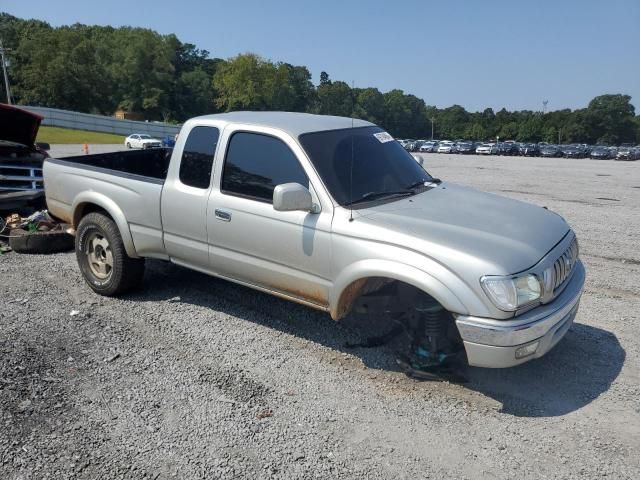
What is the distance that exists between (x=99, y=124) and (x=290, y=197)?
2700 inches

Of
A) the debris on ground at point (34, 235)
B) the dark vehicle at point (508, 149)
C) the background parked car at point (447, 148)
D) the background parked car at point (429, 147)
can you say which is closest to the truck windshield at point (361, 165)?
the debris on ground at point (34, 235)

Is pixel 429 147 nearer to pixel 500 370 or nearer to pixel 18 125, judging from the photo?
pixel 18 125

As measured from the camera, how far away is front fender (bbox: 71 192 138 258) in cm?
521

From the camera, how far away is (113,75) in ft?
314

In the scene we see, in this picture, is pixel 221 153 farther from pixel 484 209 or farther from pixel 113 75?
pixel 113 75

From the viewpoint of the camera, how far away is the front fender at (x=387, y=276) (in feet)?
11.1

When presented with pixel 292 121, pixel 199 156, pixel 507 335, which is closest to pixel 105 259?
pixel 199 156

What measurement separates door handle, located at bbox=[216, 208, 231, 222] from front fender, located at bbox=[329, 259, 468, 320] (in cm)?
115

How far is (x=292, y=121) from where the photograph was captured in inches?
183

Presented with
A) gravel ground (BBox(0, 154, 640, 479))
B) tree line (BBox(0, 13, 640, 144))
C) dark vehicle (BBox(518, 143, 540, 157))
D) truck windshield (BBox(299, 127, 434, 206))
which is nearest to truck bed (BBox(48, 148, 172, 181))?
gravel ground (BBox(0, 154, 640, 479))

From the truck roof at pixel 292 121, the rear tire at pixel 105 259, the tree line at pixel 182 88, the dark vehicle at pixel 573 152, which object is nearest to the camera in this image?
the truck roof at pixel 292 121

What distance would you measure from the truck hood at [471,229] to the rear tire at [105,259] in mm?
2760

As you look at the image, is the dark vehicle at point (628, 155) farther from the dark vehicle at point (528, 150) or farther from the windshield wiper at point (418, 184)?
the windshield wiper at point (418, 184)

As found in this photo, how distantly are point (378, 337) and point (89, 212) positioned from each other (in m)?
3.45
